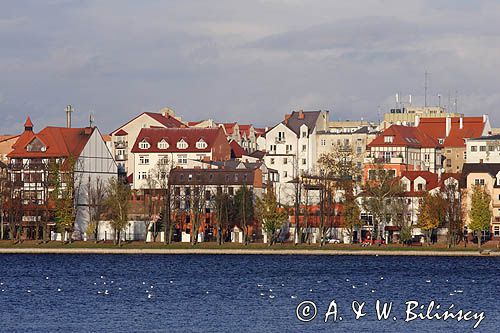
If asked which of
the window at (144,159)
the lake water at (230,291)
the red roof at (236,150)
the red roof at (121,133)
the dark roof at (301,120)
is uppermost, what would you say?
the dark roof at (301,120)

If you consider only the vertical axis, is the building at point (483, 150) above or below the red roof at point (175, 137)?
below

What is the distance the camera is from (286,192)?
141125mm

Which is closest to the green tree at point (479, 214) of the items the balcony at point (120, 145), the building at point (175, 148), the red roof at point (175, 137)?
the building at point (175, 148)

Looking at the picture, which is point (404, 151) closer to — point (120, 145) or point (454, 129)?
point (454, 129)

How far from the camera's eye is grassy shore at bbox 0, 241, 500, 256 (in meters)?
119

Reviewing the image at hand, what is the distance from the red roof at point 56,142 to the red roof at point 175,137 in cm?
1482

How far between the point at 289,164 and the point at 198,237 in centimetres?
3456

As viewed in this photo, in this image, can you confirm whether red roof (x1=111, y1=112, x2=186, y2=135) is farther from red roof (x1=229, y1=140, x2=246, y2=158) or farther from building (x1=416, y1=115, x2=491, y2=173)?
building (x1=416, y1=115, x2=491, y2=173)

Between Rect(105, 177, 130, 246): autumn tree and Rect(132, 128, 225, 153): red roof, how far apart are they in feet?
96.3

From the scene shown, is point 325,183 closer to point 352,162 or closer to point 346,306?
point 352,162

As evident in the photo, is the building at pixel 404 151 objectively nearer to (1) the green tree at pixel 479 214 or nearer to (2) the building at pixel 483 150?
(2) the building at pixel 483 150

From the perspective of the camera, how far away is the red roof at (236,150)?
169 metres

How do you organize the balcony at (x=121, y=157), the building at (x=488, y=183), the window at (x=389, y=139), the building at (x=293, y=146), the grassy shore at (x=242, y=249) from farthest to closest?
the balcony at (x=121, y=157)
the building at (x=293, y=146)
the window at (x=389, y=139)
the building at (x=488, y=183)
the grassy shore at (x=242, y=249)

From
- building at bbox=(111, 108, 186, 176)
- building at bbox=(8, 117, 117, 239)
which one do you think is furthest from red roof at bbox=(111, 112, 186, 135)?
building at bbox=(8, 117, 117, 239)
